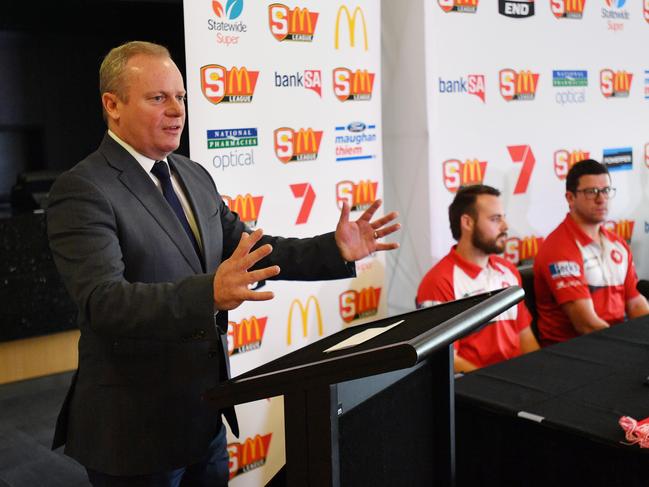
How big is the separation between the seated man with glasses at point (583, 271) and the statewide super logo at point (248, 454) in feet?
4.73

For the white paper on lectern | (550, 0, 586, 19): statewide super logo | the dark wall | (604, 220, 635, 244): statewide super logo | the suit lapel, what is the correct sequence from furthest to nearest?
the dark wall
(604, 220, 635, 244): statewide super logo
(550, 0, 586, 19): statewide super logo
the suit lapel
the white paper on lectern

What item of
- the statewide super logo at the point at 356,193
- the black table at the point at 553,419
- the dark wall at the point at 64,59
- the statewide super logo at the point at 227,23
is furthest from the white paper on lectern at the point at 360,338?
the dark wall at the point at 64,59

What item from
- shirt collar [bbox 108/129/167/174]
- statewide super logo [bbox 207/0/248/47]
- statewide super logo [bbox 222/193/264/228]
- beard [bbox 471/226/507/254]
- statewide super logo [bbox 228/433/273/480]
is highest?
statewide super logo [bbox 207/0/248/47]

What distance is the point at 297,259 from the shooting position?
2.11 m

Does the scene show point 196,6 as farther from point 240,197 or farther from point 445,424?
point 445,424

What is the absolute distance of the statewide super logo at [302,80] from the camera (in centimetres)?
318

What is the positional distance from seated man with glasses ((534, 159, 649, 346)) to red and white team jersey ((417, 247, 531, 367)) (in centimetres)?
42

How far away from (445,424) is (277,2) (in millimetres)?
2029

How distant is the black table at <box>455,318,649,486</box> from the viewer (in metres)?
2.08

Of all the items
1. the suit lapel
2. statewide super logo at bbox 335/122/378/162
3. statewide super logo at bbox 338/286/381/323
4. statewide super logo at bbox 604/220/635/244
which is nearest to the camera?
the suit lapel

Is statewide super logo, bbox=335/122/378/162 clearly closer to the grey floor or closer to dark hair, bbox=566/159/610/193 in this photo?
dark hair, bbox=566/159/610/193

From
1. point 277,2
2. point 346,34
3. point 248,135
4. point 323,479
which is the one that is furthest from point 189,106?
point 323,479

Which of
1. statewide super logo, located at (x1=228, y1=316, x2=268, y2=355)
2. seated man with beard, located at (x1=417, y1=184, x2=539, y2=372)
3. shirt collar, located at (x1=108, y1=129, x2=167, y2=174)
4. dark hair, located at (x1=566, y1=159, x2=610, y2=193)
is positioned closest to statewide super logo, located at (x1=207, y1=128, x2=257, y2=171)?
statewide super logo, located at (x1=228, y1=316, x2=268, y2=355)

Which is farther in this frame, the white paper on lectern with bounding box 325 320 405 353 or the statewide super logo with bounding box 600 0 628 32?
the statewide super logo with bounding box 600 0 628 32
